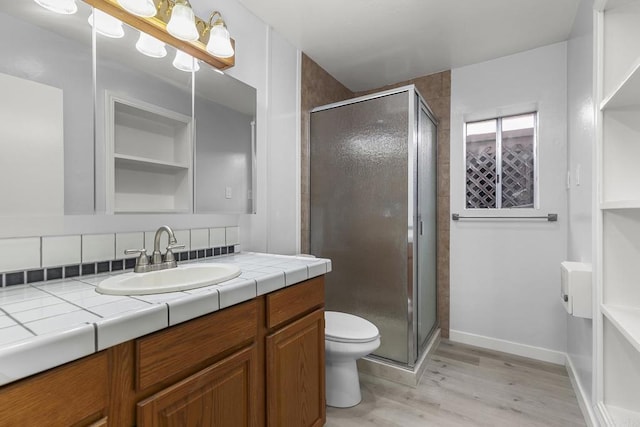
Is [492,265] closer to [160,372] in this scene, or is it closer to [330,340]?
[330,340]

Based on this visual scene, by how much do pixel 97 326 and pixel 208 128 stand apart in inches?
46.9

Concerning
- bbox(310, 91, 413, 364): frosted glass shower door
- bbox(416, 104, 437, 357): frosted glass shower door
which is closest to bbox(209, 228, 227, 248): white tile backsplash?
bbox(310, 91, 413, 364): frosted glass shower door

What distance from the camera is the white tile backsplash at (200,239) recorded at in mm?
1524

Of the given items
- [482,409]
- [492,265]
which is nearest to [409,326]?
[482,409]

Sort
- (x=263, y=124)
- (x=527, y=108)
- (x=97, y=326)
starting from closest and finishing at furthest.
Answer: (x=97, y=326), (x=263, y=124), (x=527, y=108)

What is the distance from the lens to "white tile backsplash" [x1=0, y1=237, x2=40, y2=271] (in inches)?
37.4

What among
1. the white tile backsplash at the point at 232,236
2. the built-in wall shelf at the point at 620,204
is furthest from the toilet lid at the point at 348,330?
the built-in wall shelf at the point at 620,204

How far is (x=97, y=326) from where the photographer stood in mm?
638

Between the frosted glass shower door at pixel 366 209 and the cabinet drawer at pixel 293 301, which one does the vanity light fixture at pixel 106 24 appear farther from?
the frosted glass shower door at pixel 366 209

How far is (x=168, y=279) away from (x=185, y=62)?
1041mm

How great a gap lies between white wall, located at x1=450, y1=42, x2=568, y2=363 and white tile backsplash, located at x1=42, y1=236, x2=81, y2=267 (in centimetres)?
252

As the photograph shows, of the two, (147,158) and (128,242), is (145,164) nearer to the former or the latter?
(147,158)

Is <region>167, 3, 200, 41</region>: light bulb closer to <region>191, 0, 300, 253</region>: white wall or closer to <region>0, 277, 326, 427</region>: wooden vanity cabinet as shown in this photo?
<region>191, 0, 300, 253</region>: white wall

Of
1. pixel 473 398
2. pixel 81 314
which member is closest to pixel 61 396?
pixel 81 314
